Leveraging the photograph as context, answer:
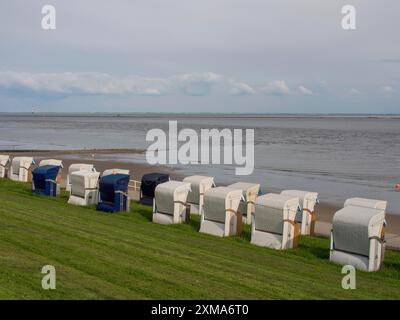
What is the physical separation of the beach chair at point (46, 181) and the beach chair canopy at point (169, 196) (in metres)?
5.58

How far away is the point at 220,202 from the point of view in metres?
14.9

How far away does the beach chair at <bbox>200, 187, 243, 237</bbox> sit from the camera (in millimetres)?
14711

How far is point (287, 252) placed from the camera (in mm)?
13172

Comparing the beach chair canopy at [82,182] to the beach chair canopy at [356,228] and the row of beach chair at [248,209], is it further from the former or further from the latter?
the beach chair canopy at [356,228]

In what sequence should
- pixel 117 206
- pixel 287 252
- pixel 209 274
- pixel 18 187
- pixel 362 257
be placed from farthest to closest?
pixel 18 187 < pixel 117 206 < pixel 287 252 < pixel 362 257 < pixel 209 274

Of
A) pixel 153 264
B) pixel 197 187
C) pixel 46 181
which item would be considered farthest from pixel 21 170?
pixel 153 264

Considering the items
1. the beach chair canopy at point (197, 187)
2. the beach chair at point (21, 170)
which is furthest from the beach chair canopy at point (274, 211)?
the beach chair at point (21, 170)

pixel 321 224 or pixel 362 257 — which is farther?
pixel 321 224

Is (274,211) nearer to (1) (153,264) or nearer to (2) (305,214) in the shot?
(2) (305,214)

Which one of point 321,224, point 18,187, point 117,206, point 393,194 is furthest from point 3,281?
point 393,194

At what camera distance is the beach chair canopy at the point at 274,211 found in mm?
13477

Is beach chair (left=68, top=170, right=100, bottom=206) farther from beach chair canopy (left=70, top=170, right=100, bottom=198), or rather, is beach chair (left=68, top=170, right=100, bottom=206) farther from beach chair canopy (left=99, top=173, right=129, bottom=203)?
beach chair canopy (left=99, top=173, right=129, bottom=203)
